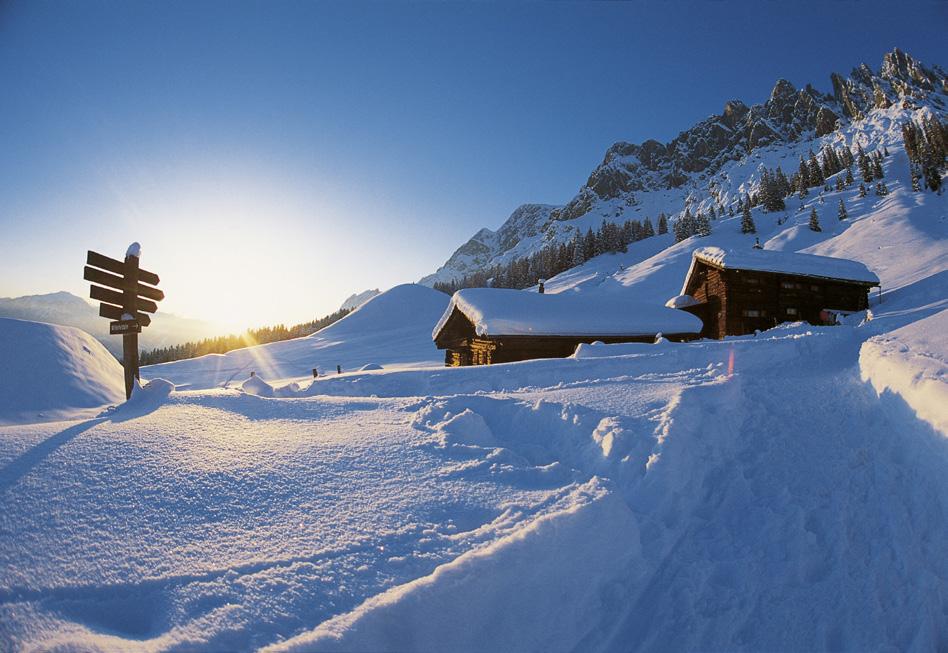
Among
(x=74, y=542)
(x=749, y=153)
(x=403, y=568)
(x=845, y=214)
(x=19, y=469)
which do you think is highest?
(x=749, y=153)

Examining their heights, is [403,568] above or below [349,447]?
below

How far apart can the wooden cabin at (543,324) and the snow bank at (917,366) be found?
873 centimetres

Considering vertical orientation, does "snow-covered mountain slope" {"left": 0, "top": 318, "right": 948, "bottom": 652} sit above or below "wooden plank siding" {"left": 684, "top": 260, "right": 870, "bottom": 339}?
below

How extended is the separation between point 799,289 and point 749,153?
151649 millimetres

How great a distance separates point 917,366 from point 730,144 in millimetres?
183614

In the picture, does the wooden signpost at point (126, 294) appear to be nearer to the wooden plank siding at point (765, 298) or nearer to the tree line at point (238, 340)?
the wooden plank siding at point (765, 298)

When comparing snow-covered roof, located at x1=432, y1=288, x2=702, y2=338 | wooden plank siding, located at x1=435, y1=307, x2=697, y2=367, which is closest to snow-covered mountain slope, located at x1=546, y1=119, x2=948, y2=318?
snow-covered roof, located at x1=432, y1=288, x2=702, y2=338

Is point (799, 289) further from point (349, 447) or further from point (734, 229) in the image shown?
point (734, 229)

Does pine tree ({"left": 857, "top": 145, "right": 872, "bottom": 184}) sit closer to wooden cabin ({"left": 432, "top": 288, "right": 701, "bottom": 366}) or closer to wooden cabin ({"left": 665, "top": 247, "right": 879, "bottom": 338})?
wooden cabin ({"left": 665, "top": 247, "right": 879, "bottom": 338})

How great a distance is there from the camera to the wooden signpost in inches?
313

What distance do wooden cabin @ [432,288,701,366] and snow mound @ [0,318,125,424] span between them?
32.0 ft

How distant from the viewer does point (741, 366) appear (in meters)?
7.23

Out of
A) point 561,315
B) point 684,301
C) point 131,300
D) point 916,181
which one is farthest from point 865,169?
point 131,300

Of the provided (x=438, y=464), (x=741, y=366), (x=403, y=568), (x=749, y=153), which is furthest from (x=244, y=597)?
(x=749, y=153)
